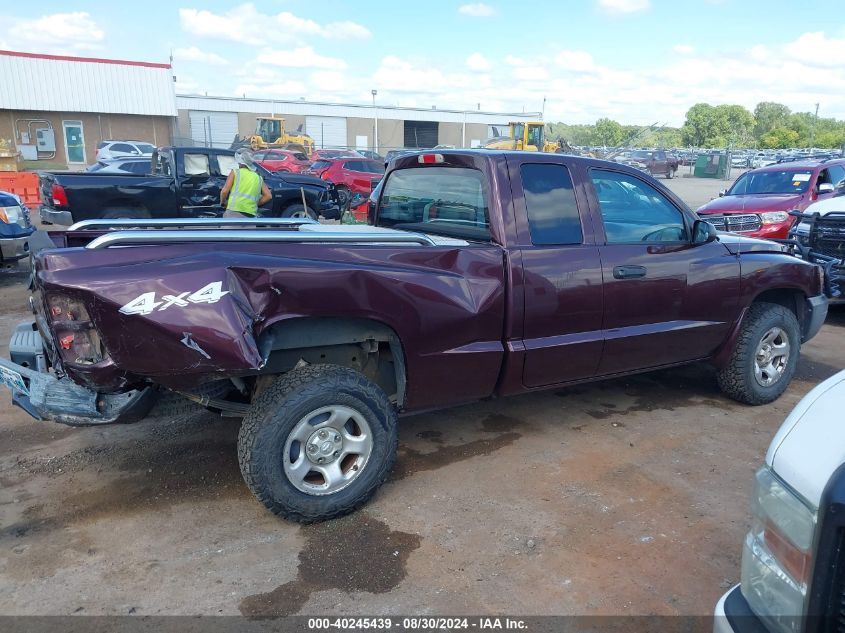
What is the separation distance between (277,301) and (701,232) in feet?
10.1

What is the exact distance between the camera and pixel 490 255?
3732 millimetres

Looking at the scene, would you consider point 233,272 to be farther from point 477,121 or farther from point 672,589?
point 477,121

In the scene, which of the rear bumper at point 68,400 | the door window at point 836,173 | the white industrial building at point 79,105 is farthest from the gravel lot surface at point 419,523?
the white industrial building at point 79,105

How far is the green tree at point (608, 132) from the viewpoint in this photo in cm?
7738

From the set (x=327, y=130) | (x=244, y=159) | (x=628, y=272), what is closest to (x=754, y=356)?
(x=628, y=272)

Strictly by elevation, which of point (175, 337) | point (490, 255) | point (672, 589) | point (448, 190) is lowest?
point (672, 589)

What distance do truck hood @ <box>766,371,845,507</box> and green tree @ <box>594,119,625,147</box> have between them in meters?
77.4

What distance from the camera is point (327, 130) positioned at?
53562mm

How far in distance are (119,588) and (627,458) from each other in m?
2.95

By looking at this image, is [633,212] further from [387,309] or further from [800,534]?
[800,534]

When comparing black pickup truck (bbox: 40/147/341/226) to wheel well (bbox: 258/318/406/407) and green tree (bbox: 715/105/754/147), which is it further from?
green tree (bbox: 715/105/754/147)

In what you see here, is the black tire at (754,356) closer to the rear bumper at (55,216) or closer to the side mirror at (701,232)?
the side mirror at (701,232)

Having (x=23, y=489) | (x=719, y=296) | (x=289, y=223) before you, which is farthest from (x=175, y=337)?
(x=719, y=296)

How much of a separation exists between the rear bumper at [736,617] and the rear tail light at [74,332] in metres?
2.55
